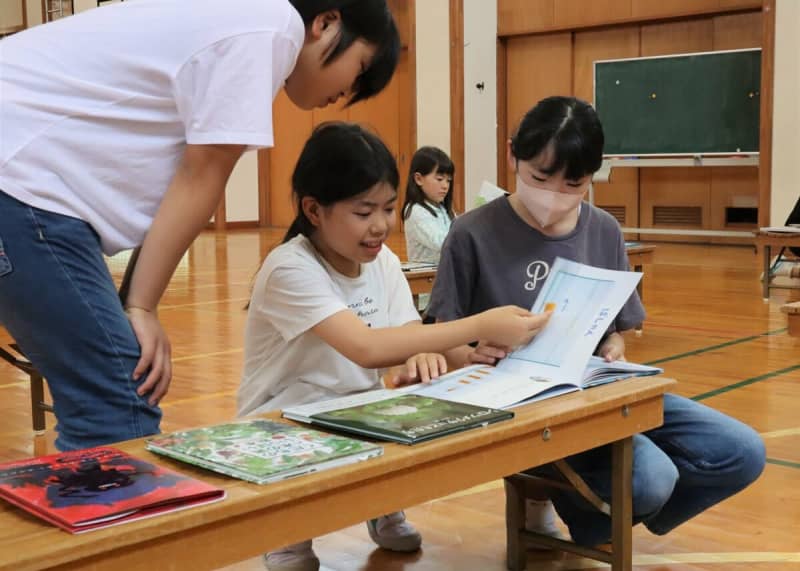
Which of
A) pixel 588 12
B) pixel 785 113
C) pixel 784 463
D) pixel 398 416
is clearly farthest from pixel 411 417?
pixel 588 12

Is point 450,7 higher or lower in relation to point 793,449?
higher

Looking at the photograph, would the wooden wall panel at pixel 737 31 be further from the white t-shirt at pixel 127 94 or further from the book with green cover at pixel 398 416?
the white t-shirt at pixel 127 94

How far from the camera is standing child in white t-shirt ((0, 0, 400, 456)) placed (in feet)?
4.22

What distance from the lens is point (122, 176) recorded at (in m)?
1.34

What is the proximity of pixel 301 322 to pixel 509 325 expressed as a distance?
37 centimetres

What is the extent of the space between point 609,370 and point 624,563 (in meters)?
0.34

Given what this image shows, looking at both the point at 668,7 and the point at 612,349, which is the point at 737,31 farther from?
the point at 612,349

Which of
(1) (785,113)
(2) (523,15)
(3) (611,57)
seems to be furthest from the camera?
(2) (523,15)

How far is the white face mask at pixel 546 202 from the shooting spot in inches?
79.1

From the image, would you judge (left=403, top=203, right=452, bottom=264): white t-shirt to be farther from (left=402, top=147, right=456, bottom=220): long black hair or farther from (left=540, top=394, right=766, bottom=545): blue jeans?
(left=540, top=394, right=766, bottom=545): blue jeans

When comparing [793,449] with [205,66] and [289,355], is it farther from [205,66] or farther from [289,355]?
[205,66]

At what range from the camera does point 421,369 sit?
67.2 inches

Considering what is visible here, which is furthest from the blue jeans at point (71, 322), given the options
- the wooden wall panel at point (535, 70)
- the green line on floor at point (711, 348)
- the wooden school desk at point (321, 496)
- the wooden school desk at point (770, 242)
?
the wooden wall panel at point (535, 70)

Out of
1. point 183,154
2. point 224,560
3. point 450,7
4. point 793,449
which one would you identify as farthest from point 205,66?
point 450,7
